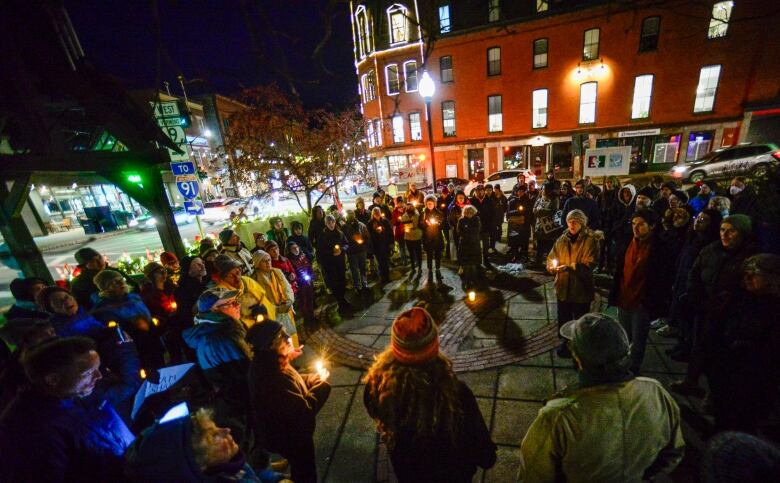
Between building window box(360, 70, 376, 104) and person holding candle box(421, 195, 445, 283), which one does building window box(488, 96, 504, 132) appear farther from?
person holding candle box(421, 195, 445, 283)

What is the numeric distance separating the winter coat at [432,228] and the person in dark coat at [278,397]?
16.9 feet

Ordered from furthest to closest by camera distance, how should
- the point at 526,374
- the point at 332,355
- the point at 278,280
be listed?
1. the point at 332,355
2. the point at 278,280
3. the point at 526,374

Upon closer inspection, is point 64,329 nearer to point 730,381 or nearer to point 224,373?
point 224,373

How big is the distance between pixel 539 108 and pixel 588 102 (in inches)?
121

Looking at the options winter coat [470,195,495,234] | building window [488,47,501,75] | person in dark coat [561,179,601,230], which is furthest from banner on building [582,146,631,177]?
building window [488,47,501,75]

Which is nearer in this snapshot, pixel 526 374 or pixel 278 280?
pixel 526 374

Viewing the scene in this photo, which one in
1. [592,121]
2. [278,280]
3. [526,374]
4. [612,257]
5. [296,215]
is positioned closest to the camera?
[526,374]

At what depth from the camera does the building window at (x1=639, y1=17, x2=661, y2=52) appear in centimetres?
1972

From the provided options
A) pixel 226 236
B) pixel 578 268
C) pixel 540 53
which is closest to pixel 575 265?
pixel 578 268

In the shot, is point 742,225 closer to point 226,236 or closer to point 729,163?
point 226,236

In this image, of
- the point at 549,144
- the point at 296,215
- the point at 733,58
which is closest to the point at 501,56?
the point at 549,144

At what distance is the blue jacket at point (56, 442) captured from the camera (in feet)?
5.30

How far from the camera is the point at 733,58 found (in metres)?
19.3

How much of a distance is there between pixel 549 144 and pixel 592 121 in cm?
296
